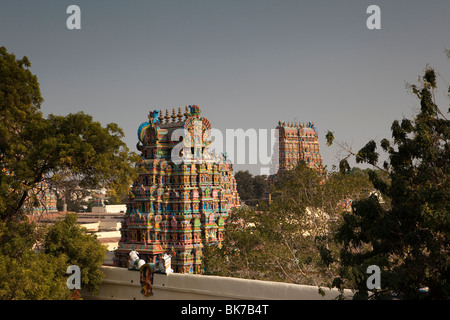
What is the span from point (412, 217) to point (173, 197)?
10.9 m

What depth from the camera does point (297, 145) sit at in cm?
4231

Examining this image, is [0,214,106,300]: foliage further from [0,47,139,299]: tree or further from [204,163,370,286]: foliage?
[204,163,370,286]: foliage

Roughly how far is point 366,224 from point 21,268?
7636 millimetres

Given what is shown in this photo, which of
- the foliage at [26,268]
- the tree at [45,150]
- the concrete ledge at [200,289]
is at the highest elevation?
the tree at [45,150]

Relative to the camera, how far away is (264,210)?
1858 cm

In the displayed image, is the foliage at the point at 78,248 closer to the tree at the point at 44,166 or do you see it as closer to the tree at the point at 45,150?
the tree at the point at 44,166

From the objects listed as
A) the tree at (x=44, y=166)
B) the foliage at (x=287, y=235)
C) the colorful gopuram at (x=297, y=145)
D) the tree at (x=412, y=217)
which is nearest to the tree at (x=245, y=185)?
the colorful gopuram at (x=297, y=145)

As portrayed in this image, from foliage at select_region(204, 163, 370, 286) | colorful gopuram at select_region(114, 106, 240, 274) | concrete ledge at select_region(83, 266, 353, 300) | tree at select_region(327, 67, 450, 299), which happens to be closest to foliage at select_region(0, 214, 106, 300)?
concrete ledge at select_region(83, 266, 353, 300)

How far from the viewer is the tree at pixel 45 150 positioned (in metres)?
12.4

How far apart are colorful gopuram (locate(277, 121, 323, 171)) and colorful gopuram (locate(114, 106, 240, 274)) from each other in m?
23.9

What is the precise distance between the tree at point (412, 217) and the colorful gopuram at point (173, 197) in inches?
356

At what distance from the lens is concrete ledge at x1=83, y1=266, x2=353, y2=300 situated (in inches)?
454
